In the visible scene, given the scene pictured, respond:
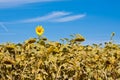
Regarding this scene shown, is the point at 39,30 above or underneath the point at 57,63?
above

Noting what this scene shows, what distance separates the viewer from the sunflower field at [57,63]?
173 inches

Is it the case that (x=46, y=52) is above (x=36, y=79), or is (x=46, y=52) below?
above

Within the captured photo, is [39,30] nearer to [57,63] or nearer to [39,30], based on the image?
[39,30]

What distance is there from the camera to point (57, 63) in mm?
4512

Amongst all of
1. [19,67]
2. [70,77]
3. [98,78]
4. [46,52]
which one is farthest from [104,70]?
[19,67]

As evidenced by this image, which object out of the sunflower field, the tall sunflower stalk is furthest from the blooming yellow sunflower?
the sunflower field

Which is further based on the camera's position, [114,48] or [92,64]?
[114,48]

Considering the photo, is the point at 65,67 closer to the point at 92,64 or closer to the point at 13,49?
the point at 92,64

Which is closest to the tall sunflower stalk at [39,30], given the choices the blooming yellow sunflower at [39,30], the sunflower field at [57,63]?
the blooming yellow sunflower at [39,30]

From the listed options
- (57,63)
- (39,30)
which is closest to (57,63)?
(57,63)

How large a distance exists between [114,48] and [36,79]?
5.06 feet

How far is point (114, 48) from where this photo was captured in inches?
215

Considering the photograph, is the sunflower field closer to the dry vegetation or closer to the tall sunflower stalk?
the dry vegetation

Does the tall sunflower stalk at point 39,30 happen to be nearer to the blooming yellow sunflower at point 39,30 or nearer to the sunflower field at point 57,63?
the blooming yellow sunflower at point 39,30
